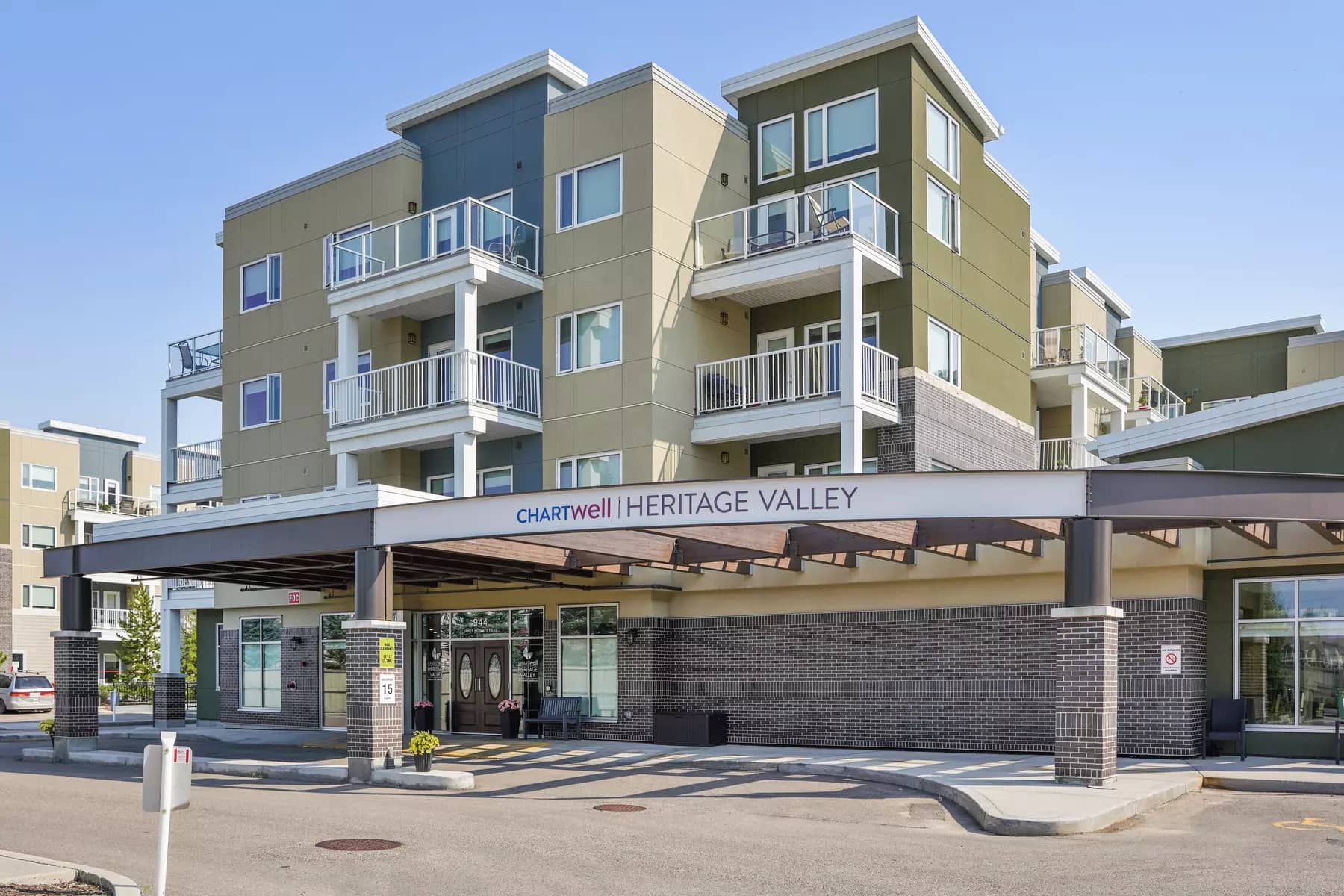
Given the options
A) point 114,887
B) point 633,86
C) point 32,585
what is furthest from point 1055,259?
point 32,585

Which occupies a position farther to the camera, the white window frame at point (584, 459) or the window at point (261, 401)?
the window at point (261, 401)

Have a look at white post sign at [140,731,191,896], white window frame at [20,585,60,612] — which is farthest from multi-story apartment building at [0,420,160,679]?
white post sign at [140,731,191,896]

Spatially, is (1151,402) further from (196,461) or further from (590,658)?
(196,461)

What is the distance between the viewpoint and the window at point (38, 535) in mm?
61188

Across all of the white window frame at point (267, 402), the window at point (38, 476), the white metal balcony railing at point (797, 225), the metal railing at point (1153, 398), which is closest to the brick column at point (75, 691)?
the white window frame at point (267, 402)

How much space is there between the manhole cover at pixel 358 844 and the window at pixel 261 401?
67.3 feet

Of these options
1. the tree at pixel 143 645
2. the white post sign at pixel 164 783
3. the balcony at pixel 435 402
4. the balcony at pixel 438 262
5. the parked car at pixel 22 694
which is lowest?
the parked car at pixel 22 694

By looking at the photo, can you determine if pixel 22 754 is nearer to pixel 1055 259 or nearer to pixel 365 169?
pixel 365 169

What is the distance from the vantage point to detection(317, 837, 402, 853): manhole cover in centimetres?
1252

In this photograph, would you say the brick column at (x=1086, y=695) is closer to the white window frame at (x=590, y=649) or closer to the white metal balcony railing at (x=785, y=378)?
the white metal balcony railing at (x=785, y=378)

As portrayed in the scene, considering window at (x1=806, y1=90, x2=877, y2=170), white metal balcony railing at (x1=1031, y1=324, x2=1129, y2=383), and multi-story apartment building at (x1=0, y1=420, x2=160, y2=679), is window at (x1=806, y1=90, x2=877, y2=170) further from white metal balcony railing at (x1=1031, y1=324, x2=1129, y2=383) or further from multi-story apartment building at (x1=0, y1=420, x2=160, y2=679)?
multi-story apartment building at (x1=0, y1=420, x2=160, y2=679)

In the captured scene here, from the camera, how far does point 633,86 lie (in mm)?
25953

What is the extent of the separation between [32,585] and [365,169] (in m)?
40.5

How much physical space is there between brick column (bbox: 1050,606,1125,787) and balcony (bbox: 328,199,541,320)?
14470 millimetres
